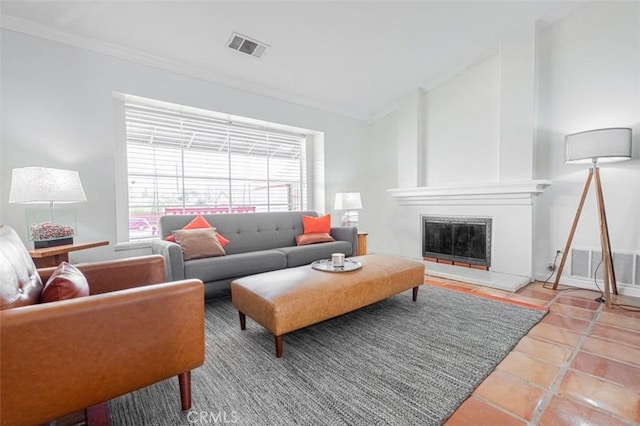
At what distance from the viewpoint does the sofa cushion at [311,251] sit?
3.24 meters

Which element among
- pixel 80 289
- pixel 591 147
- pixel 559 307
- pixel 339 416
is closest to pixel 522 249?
pixel 559 307

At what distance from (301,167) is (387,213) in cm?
172

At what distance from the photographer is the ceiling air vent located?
2946 mm

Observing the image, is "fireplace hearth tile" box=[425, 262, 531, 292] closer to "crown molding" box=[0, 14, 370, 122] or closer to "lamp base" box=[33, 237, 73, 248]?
"crown molding" box=[0, 14, 370, 122]

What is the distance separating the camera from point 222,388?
58.0 inches

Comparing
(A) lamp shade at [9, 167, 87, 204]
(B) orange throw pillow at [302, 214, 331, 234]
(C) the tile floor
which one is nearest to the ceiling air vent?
(A) lamp shade at [9, 167, 87, 204]

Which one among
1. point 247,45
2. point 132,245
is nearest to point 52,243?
point 132,245

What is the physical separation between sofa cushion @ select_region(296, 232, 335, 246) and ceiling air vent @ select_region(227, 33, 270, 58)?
224 centimetres

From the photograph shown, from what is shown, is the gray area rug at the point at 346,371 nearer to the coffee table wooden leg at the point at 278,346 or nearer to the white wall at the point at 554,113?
the coffee table wooden leg at the point at 278,346

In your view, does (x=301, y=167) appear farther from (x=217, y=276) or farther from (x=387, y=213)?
(x=217, y=276)

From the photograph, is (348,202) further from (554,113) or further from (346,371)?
(346,371)

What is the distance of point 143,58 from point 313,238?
9.11ft

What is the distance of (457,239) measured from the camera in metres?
4.00

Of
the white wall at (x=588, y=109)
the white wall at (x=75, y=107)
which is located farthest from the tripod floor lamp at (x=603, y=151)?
the white wall at (x=75, y=107)
